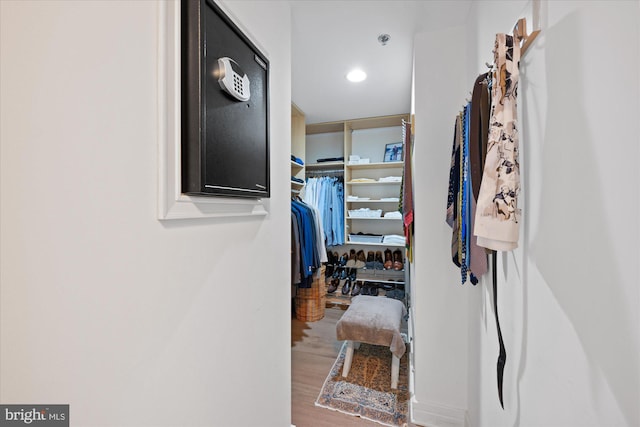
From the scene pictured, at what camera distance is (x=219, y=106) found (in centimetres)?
73

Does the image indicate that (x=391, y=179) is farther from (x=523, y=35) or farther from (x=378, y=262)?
(x=523, y=35)

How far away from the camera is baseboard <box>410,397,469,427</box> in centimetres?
146

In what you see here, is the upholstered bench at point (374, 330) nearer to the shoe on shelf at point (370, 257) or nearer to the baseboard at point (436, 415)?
the baseboard at point (436, 415)

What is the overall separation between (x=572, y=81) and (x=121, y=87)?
896 mm

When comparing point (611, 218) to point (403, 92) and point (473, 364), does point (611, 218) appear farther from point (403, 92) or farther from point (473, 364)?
point (403, 92)

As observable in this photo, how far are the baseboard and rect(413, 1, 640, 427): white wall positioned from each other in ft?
2.73

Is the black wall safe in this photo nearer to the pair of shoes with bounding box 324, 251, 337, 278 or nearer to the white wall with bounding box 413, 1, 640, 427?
the white wall with bounding box 413, 1, 640, 427

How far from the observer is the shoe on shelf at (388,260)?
3.26m

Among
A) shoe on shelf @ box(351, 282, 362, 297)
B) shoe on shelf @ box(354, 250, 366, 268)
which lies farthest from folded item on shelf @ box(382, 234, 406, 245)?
shoe on shelf @ box(351, 282, 362, 297)

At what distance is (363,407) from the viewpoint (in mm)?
1600

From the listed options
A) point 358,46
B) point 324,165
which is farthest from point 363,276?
point 358,46

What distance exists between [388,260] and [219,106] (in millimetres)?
2994

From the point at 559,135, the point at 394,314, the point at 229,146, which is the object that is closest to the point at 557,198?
the point at 559,135

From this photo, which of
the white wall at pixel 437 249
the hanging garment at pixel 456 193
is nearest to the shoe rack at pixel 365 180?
the white wall at pixel 437 249
